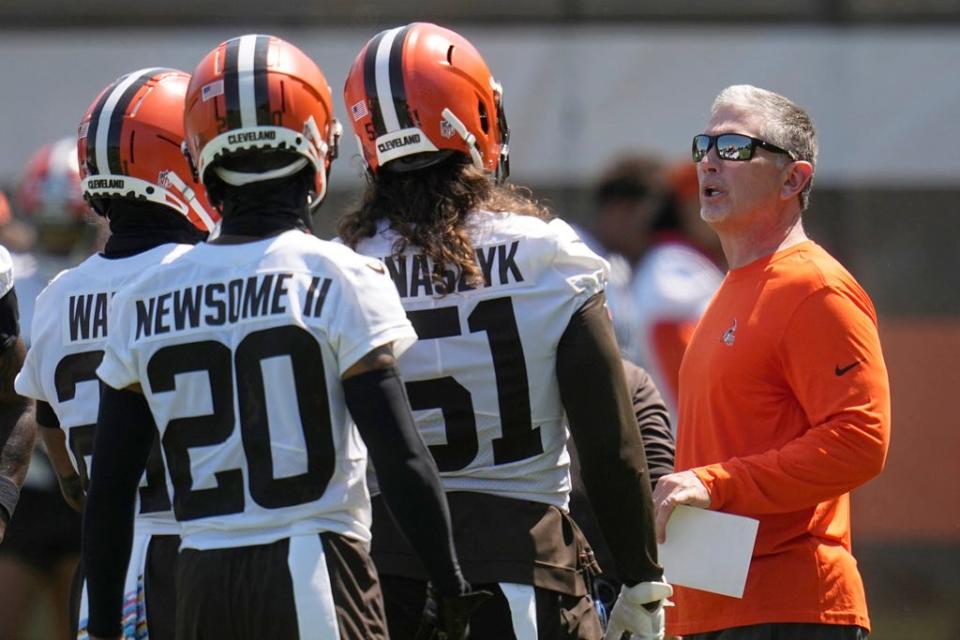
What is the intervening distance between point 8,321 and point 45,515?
2662mm

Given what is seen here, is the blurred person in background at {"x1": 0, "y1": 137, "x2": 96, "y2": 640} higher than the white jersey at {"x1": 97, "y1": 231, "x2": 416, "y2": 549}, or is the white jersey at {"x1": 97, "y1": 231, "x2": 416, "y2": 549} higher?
the white jersey at {"x1": 97, "y1": 231, "x2": 416, "y2": 549}

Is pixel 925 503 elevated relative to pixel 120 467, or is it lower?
lower

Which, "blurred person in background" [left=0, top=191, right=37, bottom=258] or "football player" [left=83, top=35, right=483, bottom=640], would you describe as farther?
"blurred person in background" [left=0, top=191, right=37, bottom=258]

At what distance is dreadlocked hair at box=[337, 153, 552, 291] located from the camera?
332 cm

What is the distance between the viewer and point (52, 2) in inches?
321

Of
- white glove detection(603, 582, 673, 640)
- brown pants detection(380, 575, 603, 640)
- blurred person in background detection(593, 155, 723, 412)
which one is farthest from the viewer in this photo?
blurred person in background detection(593, 155, 723, 412)

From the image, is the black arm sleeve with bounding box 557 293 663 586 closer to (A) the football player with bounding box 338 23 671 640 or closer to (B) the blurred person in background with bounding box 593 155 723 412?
(A) the football player with bounding box 338 23 671 640

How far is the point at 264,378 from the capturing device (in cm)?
288

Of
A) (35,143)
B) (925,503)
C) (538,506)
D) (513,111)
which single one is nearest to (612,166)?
(513,111)

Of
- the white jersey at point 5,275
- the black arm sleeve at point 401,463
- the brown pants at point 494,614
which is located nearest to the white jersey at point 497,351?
the brown pants at point 494,614

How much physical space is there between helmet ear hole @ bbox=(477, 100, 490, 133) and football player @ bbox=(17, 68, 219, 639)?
2.32ft

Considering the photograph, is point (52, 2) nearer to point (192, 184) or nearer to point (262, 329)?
point (192, 184)

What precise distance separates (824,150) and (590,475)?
17.1 feet

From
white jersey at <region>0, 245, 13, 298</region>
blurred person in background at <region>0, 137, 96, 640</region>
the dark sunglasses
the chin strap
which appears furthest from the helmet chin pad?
blurred person in background at <region>0, 137, 96, 640</region>
